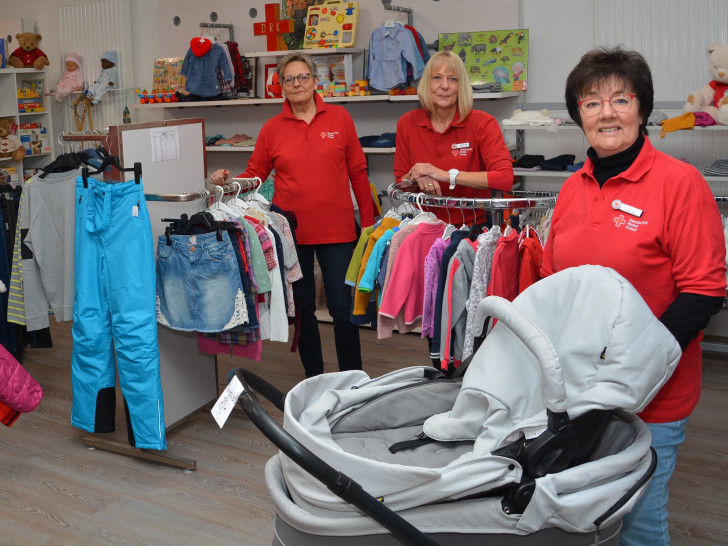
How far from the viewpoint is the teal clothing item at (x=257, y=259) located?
3229 millimetres

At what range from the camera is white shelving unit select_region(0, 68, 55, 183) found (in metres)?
6.77

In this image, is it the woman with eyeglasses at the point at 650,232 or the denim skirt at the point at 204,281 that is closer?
the woman with eyeglasses at the point at 650,232

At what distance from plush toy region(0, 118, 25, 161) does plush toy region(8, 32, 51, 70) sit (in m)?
0.54

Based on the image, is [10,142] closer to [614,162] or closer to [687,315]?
[614,162]

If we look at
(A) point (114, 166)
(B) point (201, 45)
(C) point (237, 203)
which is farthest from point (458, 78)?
(B) point (201, 45)

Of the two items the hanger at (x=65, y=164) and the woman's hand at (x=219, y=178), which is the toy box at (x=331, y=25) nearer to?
the woman's hand at (x=219, y=178)

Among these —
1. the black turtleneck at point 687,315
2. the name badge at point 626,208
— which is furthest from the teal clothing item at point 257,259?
the black turtleneck at point 687,315

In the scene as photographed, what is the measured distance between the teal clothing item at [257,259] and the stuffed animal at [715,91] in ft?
8.14

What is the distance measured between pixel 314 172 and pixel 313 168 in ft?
0.06

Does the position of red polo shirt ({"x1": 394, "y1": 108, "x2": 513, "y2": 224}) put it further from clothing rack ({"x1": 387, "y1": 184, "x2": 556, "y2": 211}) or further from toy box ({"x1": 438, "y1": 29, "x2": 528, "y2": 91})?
toy box ({"x1": 438, "y1": 29, "x2": 528, "y2": 91})

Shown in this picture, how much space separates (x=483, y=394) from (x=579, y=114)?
736 millimetres

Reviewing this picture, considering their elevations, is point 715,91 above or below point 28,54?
below

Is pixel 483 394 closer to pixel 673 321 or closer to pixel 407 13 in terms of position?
pixel 673 321

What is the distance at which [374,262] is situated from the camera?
9.88ft
